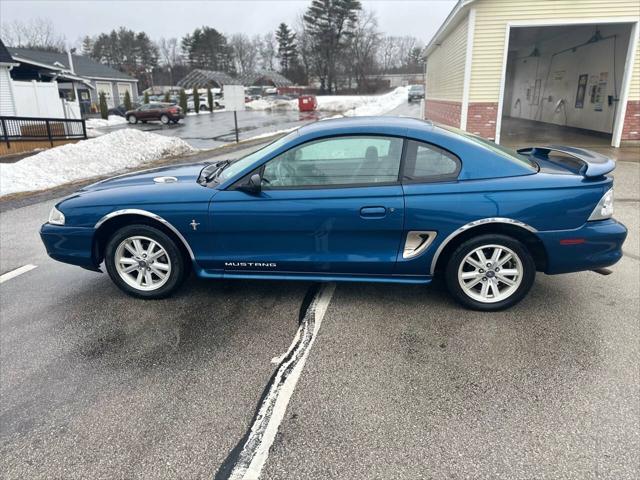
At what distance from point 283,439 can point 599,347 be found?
2309 millimetres

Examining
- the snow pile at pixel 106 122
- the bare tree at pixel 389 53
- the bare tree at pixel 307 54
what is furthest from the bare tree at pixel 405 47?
the snow pile at pixel 106 122

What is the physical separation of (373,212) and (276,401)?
1.55 m

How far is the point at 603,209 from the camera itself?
341cm

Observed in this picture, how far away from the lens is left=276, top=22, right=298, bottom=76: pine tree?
89.0m

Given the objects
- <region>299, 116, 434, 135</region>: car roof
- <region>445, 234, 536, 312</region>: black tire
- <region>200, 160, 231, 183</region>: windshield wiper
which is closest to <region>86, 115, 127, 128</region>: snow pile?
<region>200, 160, 231, 183</region>: windshield wiper

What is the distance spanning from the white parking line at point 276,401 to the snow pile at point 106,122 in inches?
1159

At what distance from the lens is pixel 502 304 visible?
3.61m

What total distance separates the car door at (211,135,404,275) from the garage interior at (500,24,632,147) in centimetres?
1103

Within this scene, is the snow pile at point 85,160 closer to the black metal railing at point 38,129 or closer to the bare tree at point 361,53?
the black metal railing at point 38,129

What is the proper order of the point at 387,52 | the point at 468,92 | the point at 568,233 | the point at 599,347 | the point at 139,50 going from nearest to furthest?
1. the point at 599,347
2. the point at 568,233
3. the point at 468,92
4. the point at 139,50
5. the point at 387,52

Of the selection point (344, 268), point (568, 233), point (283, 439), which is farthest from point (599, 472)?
point (344, 268)

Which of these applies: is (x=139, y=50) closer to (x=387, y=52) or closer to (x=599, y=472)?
(x=387, y=52)

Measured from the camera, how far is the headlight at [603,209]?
338 centimetres

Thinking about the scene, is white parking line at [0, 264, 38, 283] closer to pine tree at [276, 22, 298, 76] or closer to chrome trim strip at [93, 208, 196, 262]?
chrome trim strip at [93, 208, 196, 262]
